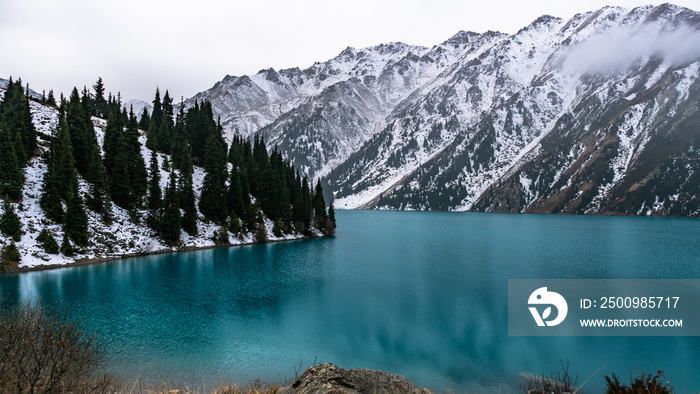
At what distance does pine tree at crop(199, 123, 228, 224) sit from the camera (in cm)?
8456

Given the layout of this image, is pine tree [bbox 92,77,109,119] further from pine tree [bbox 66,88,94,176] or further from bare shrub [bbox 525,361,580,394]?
bare shrub [bbox 525,361,580,394]

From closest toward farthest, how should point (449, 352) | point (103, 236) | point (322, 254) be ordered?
point (449, 352), point (103, 236), point (322, 254)

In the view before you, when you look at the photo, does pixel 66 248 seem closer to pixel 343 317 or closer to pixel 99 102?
pixel 343 317

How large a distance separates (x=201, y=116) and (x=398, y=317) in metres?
93.9

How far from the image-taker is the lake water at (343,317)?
2281 cm

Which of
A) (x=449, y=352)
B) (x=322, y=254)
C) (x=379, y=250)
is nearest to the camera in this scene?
(x=449, y=352)

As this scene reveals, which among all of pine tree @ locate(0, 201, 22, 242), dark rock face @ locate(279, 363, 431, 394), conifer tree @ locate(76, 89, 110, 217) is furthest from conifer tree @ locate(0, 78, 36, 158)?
dark rock face @ locate(279, 363, 431, 394)

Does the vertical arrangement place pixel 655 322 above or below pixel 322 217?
below

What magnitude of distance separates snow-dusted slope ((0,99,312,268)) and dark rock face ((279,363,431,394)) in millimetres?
60690

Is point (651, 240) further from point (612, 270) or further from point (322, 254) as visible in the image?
point (322, 254)

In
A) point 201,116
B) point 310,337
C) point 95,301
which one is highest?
point 201,116

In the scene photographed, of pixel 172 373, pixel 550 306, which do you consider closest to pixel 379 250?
pixel 550 306

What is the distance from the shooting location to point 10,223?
169 feet

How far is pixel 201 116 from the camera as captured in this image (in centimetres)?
10775
